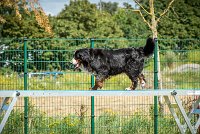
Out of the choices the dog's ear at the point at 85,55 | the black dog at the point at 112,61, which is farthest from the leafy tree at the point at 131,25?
the dog's ear at the point at 85,55

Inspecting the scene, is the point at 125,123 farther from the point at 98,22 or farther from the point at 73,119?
the point at 98,22

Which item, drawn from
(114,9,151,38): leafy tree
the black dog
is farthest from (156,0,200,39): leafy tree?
the black dog

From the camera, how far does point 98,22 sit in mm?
33719

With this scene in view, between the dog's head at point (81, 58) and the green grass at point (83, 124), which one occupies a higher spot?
the dog's head at point (81, 58)

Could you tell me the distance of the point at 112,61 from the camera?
8.70 meters

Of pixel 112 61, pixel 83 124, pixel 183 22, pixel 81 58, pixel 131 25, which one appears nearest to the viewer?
pixel 81 58

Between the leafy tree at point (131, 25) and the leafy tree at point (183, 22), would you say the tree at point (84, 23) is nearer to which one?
the leafy tree at point (131, 25)

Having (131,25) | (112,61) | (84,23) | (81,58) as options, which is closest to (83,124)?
(112,61)

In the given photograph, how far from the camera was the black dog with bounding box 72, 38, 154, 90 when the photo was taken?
845 centimetres

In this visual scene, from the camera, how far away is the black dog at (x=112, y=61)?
8.45 meters

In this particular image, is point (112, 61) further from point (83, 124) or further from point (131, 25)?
point (131, 25)

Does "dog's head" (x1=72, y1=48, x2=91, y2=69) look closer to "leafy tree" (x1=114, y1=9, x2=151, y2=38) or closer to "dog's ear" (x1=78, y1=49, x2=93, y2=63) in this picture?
"dog's ear" (x1=78, y1=49, x2=93, y2=63)

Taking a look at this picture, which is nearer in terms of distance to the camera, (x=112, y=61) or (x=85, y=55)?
(x=85, y=55)

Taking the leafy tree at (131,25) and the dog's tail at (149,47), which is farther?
the leafy tree at (131,25)
